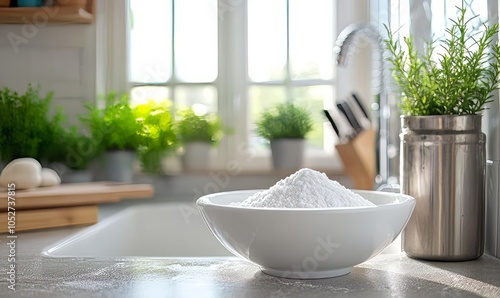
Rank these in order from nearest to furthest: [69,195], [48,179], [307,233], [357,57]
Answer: [307,233] → [69,195] → [48,179] → [357,57]

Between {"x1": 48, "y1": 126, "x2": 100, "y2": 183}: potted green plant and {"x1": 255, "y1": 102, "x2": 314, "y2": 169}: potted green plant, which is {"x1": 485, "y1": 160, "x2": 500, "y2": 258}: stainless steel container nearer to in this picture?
{"x1": 255, "y1": 102, "x2": 314, "y2": 169}: potted green plant

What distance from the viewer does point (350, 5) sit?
2012 mm

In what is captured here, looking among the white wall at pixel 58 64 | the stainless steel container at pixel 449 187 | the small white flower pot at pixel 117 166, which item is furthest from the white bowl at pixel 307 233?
the white wall at pixel 58 64

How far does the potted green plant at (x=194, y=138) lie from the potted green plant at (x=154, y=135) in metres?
0.03

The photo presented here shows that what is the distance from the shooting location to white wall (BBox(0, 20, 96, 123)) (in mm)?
1885

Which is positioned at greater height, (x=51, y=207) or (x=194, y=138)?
(x=194, y=138)

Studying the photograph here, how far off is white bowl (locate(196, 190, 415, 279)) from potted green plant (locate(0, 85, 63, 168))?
114cm

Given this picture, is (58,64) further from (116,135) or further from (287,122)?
(287,122)

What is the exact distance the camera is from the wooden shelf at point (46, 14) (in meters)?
1.79

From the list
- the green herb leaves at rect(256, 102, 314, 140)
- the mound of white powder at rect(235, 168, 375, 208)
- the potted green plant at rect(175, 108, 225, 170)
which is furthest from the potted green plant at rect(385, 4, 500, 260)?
the potted green plant at rect(175, 108, 225, 170)

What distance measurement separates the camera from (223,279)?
2.42 feet

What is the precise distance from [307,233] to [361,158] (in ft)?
3.26

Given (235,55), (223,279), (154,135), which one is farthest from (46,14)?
(223,279)

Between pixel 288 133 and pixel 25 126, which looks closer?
pixel 25 126
